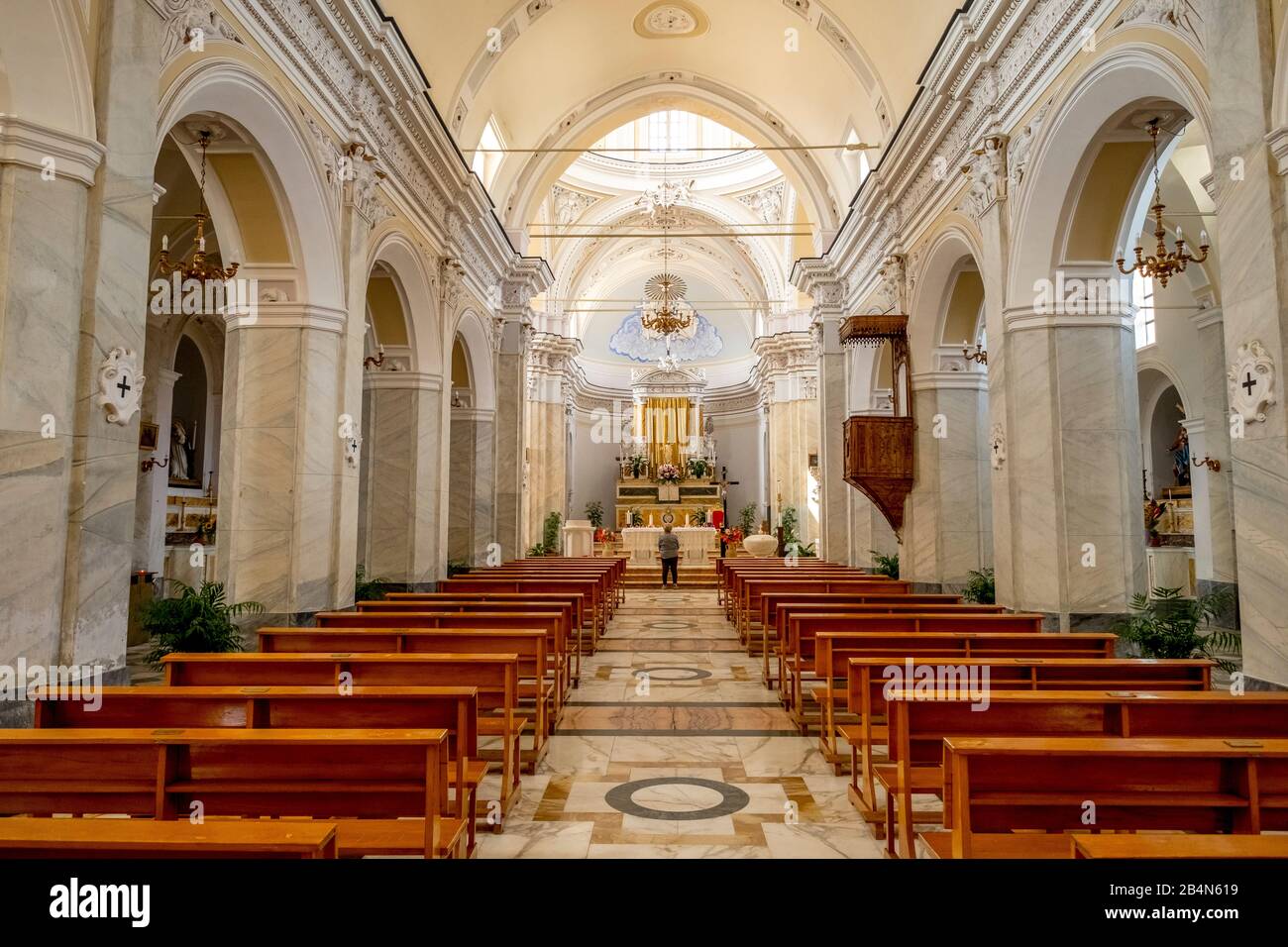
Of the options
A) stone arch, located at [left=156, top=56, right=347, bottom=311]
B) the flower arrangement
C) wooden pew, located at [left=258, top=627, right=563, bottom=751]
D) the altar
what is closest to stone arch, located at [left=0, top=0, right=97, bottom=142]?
stone arch, located at [left=156, top=56, right=347, bottom=311]

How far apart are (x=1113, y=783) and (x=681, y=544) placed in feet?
60.5

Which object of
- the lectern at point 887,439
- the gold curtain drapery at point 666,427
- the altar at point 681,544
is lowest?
the altar at point 681,544

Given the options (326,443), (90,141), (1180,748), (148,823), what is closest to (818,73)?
(326,443)

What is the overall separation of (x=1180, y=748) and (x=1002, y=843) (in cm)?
63

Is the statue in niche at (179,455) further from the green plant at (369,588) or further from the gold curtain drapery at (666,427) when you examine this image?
the gold curtain drapery at (666,427)

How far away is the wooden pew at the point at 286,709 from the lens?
3189 mm

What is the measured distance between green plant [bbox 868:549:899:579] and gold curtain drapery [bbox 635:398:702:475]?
15426mm

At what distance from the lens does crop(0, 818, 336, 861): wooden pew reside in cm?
171

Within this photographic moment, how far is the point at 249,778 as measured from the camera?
2664 mm

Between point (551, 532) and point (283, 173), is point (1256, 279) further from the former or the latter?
point (551, 532)

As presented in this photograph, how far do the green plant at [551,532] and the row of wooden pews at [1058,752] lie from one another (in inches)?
706

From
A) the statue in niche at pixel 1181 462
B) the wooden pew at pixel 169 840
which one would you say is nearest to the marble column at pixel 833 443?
the statue in niche at pixel 1181 462

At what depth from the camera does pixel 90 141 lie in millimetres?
4336
